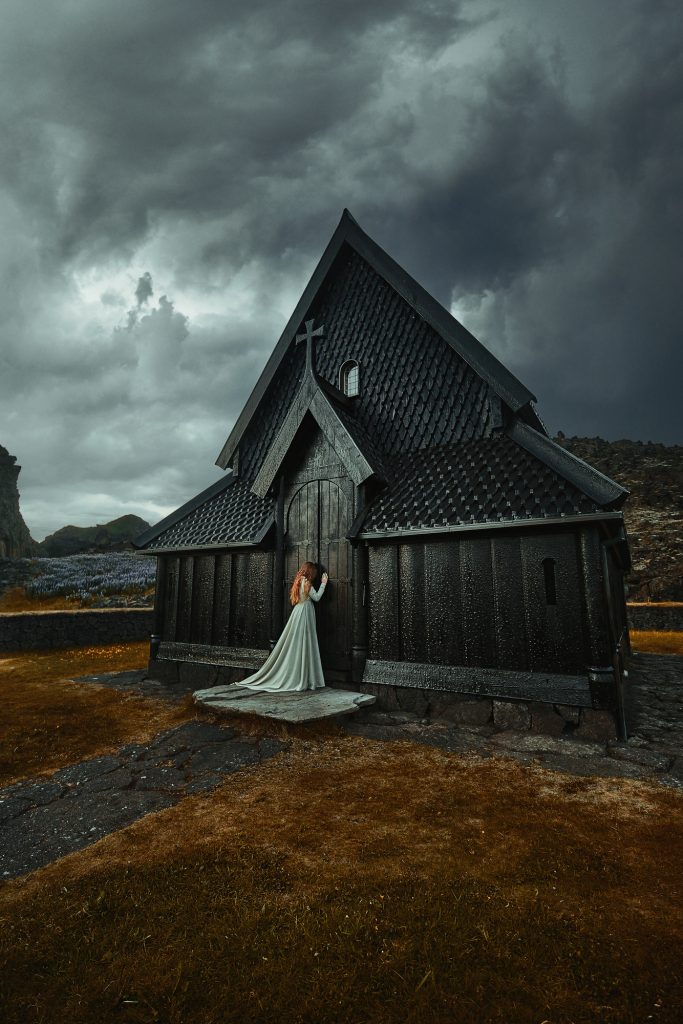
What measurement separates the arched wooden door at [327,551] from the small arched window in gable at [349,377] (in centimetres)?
274

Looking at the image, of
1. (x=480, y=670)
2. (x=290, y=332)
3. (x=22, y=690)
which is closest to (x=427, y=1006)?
(x=480, y=670)

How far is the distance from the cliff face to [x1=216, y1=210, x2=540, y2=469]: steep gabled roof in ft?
220

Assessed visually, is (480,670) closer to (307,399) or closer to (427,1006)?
(427,1006)

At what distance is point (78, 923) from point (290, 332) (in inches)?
418

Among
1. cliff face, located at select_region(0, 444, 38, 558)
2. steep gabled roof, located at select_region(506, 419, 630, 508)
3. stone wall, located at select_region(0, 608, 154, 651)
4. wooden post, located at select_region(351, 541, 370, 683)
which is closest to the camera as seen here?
steep gabled roof, located at select_region(506, 419, 630, 508)

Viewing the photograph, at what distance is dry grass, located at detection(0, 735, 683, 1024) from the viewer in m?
1.89

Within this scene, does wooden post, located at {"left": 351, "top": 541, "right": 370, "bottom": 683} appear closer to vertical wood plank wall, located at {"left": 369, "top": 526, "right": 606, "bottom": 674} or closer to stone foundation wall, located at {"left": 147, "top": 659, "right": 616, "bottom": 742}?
vertical wood plank wall, located at {"left": 369, "top": 526, "right": 606, "bottom": 674}

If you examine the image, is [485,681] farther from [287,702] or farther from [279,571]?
[279,571]

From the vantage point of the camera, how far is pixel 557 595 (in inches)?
237

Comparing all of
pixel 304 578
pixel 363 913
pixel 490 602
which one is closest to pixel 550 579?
pixel 490 602

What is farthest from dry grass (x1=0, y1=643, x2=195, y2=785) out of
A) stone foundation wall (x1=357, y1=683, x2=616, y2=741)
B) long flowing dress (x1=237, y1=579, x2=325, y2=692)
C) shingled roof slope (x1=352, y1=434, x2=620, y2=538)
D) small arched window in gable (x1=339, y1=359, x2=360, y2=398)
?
small arched window in gable (x1=339, y1=359, x2=360, y2=398)

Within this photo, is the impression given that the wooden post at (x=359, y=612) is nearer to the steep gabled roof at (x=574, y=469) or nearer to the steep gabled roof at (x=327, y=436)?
the steep gabled roof at (x=327, y=436)

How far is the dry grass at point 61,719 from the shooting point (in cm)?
500

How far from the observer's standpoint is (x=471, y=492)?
6.90m
